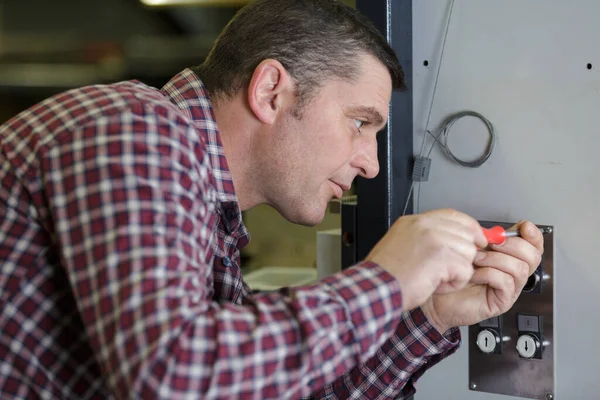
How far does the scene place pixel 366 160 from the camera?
43.1 inches

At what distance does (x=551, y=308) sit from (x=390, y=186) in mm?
319

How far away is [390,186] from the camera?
1.29 m

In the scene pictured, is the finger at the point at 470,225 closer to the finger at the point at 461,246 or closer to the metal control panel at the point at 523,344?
the finger at the point at 461,246

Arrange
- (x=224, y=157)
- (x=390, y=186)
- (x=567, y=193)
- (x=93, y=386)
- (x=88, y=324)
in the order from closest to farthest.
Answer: (x=88, y=324) → (x=93, y=386) → (x=224, y=157) → (x=567, y=193) → (x=390, y=186)

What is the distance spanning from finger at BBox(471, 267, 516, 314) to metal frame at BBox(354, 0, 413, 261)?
264 mm

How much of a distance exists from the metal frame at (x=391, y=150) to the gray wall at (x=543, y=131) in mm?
61

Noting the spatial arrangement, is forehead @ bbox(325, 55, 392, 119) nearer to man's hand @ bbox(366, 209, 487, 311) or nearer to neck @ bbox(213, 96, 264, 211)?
neck @ bbox(213, 96, 264, 211)

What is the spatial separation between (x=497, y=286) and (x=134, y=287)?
0.56 metres

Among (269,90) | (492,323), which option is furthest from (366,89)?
(492,323)

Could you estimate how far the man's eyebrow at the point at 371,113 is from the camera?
3.41ft

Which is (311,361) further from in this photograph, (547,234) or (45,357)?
(547,234)

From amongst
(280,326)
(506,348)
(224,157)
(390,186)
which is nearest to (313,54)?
(224,157)

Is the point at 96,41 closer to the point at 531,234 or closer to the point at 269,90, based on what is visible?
the point at 269,90

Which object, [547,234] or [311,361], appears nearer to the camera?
[311,361]
